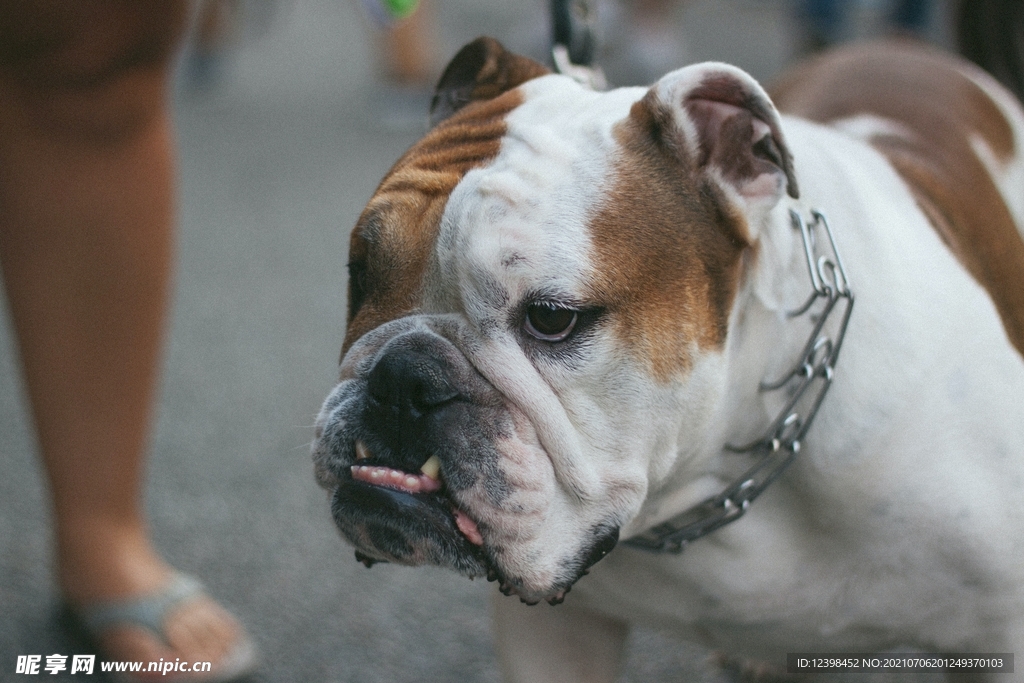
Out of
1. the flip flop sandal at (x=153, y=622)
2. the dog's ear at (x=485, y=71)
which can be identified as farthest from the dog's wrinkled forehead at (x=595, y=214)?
the flip flop sandal at (x=153, y=622)

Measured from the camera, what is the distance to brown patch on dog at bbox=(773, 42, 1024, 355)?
1.88 m

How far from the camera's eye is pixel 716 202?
5.01 feet

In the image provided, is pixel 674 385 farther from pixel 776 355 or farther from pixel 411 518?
pixel 411 518

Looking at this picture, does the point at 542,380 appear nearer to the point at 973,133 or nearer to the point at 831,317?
the point at 831,317

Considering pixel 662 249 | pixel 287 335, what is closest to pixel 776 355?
pixel 662 249

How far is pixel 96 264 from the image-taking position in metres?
2.05

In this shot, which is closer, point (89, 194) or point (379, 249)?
point (379, 249)

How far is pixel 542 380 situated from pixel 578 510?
6.9 inches

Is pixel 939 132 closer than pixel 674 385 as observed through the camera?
No

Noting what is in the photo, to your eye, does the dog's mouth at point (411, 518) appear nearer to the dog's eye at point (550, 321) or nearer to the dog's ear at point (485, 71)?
the dog's eye at point (550, 321)

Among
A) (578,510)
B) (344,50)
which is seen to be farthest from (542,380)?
(344,50)

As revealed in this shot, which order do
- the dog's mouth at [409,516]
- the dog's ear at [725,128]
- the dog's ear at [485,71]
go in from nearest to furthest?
the dog's mouth at [409,516] → the dog's ear at [725,128] → the dog's ear at [485,71]

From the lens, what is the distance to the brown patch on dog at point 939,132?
1.88 meters

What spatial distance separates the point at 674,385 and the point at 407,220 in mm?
415
